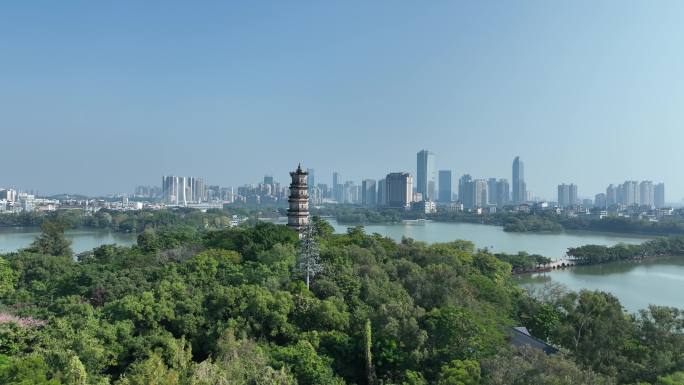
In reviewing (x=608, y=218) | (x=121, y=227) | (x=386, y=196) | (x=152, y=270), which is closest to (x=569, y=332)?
(x=152, y=270)

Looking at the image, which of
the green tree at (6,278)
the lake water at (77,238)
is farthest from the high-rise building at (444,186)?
the green tree at (6,278)

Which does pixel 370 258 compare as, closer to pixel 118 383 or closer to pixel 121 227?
pixel 118 383

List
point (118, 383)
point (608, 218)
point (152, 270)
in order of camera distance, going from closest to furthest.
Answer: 1. point (118, 383)
2. point (152, 270)
3. point (608, 218)

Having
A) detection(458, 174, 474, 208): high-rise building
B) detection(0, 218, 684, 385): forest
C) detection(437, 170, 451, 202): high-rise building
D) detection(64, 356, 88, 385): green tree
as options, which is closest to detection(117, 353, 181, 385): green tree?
detection(0, 218, 684, 385): forest

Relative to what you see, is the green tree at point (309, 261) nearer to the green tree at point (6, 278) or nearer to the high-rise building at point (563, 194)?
the green tree at point (6, 278)

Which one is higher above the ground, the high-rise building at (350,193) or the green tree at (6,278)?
the high-rise building at (350,193)

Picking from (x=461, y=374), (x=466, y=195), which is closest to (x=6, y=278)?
(x=461, y=374)

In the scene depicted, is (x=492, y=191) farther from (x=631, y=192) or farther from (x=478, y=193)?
(x=631, y=192)
